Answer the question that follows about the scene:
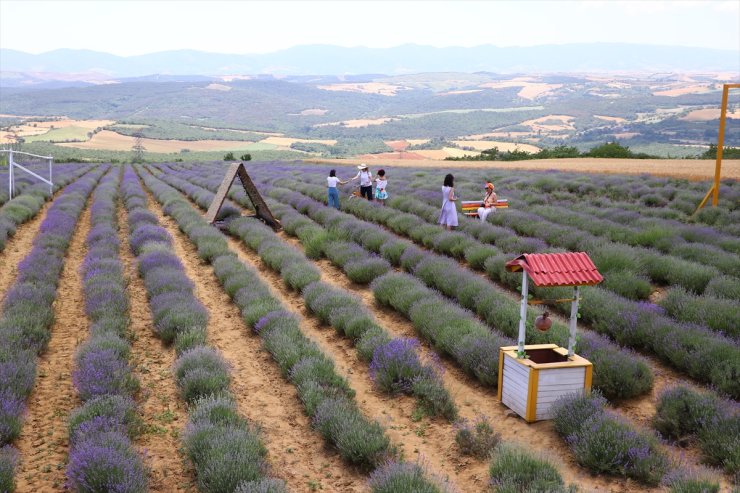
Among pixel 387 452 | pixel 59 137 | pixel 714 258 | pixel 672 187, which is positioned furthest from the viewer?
pixel 59 137

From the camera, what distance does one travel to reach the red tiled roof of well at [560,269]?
5211 millimetres

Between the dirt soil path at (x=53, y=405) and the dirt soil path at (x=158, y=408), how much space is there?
61cm

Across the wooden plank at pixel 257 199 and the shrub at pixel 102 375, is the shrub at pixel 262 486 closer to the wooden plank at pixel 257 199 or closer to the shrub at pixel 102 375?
the shrub at pixel 102 375

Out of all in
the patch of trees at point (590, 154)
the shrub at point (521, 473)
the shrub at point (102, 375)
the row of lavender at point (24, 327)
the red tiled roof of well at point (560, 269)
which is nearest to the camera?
the shrub at point (521, 473)

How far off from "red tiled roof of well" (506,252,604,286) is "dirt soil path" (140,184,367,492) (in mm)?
2117

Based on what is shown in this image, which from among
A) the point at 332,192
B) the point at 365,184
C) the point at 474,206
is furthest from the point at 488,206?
the point at 365,184

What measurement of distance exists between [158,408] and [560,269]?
12.4ft

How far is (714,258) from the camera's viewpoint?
990 centimetres

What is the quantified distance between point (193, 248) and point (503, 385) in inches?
367

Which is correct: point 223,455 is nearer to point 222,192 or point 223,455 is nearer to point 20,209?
point 222,192

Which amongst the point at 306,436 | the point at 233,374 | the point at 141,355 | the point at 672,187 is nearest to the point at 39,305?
the point at 141,355

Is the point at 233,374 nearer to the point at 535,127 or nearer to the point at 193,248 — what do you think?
the point at 193,248

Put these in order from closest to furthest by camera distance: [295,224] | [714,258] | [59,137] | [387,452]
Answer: [387,452] < [714,258] < [295,224] < [59,137]

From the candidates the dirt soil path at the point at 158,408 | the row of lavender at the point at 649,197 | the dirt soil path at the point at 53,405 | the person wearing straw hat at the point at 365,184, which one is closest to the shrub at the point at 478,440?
the dirt soil path at the point at 158,408
